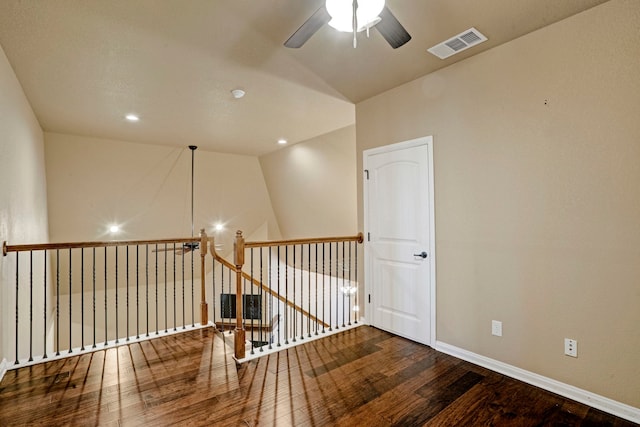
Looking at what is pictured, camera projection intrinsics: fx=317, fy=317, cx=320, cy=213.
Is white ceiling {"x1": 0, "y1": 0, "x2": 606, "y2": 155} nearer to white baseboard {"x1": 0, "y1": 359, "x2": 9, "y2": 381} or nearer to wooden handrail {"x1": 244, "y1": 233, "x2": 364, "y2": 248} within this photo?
wooden handrail {"x1": 244, "y1": 233, "x2": 364, "y2": 248}

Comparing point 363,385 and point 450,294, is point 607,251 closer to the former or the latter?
point 450,294

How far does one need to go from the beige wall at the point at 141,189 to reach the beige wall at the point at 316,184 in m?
0.60

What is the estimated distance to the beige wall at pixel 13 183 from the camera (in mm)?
2619

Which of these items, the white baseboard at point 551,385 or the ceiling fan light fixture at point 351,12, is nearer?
the ceiling fan light fixture at point 351,12

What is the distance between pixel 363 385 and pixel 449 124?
7.63 feet

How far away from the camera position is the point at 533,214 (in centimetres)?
239

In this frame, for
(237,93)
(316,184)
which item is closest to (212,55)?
(237,93)

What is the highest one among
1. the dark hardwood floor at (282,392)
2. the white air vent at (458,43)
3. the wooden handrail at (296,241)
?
the white air vent at (458,43)

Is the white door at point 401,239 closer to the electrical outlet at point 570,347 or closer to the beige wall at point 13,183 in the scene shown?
the electrical outlet at point 570,347

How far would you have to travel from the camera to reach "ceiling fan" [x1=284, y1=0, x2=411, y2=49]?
1.68 meters

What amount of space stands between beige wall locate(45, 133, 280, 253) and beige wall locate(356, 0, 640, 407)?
464 cm

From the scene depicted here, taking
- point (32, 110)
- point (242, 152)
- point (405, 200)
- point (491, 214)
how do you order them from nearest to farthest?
point (491, 214) < point (405, 200) < point (32, 110) < point (242, 152)

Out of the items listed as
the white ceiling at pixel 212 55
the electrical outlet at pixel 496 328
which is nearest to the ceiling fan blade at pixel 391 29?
the white ceiling at pixel 212 55

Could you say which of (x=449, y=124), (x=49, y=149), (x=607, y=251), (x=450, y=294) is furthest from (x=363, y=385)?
(x=49, y=149)
